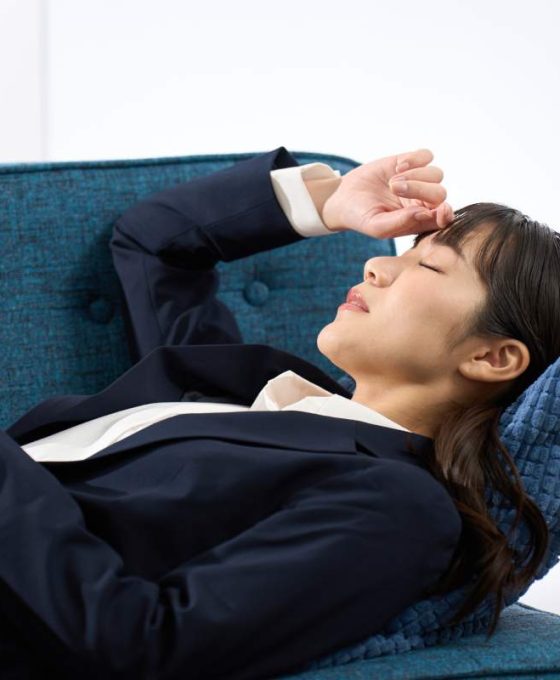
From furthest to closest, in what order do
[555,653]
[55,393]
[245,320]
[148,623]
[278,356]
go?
[245,320] → [55,393] → [278,356] → [555,653] → [148,623]

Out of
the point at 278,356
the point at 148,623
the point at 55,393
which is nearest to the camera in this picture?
the point at 148,623

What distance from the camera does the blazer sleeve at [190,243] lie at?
1.73 m

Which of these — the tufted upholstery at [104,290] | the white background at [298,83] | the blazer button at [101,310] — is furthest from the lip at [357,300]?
the white background at [298,83]

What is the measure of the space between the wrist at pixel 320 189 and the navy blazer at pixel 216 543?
490 millimetres

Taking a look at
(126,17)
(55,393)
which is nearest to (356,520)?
(55,393)

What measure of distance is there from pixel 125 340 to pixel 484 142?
1309 millimetres

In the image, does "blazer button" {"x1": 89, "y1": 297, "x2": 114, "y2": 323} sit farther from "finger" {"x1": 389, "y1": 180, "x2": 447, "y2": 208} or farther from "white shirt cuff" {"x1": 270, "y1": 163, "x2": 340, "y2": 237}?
"finger" {"x1": 389, "y1": 180, "x2": 447, "y2": 208}

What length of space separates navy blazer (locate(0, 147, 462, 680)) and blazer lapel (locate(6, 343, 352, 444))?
0.01 meters

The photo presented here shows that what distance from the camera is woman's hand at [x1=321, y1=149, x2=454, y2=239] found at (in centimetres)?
149

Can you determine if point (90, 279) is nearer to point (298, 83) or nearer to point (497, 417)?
point (497, 417)

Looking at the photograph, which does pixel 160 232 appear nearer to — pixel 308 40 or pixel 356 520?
pixel 356 520

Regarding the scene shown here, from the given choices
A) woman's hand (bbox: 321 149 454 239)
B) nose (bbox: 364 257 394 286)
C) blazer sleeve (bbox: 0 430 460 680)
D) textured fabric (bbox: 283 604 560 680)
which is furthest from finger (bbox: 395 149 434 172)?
textured fabric (bbox: 283 604 560 680)

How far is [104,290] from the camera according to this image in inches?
70.2

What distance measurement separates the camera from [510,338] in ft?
4.74
